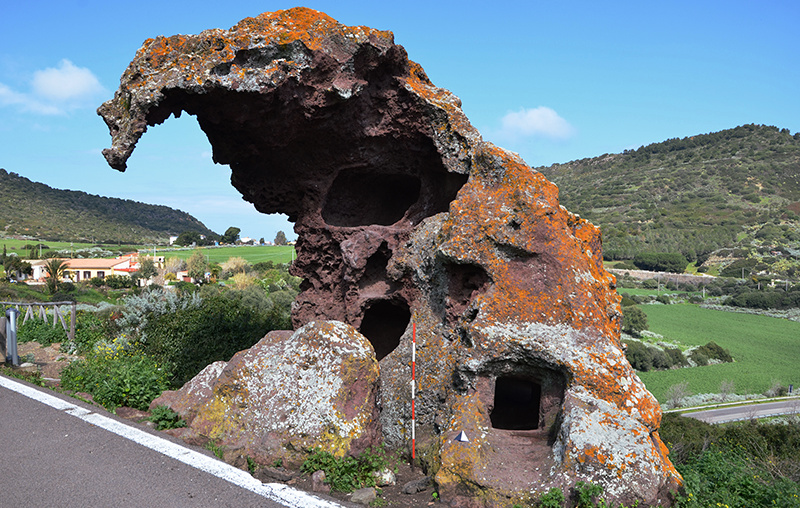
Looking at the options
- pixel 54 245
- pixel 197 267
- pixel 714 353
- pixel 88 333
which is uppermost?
pixel 54 245

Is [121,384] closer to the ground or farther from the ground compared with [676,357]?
farther from the ground

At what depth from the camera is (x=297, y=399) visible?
6641 mm

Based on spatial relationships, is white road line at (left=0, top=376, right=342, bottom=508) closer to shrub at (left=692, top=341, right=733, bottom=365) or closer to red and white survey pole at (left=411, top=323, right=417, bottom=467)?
red and white survey pole at (left=411, top=323, right=417, bottom=467)

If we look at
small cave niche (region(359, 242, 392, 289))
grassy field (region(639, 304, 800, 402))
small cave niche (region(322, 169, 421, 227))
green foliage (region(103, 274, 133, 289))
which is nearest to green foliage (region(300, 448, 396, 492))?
small cave niche (region(359, 242, 392, 289))

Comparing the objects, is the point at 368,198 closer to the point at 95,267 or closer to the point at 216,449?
the point at 216,449

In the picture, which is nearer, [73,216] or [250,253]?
[250,253]

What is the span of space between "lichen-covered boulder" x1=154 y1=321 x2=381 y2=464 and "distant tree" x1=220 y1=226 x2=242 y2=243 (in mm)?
120161

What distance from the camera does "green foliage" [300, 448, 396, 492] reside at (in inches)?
232

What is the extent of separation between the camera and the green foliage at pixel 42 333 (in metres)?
16.5

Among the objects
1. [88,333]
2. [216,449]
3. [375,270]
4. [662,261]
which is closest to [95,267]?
[88,333]

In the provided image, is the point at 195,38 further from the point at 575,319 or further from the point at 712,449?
the point at 712,449

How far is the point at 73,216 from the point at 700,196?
105351mm

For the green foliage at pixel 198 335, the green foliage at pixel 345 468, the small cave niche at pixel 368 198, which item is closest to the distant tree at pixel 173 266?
the green foliage at pixel 198 335

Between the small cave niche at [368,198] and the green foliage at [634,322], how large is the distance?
39296 millimetres
